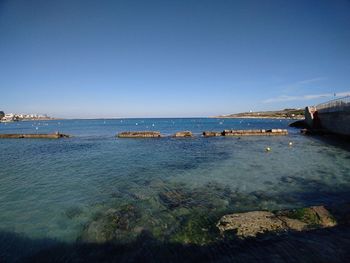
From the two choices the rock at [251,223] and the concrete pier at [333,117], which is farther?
the concrete pier at [333,117]

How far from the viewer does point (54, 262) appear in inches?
237

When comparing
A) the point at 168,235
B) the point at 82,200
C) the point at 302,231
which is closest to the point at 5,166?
the point at 82,200

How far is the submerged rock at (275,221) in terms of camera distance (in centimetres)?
703

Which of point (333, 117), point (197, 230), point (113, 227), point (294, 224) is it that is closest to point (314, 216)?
point (294, 224)

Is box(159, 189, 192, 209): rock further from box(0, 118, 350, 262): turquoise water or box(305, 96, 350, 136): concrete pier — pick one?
box(305, 96, 350, 136): concrete pier

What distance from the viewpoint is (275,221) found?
7.40 metres

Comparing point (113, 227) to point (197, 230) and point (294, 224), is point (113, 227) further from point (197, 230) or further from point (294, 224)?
point (294, 224)

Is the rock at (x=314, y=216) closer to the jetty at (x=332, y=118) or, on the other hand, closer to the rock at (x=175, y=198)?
the rock at (x=175, y=198)

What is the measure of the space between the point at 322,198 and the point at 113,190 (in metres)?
9.40

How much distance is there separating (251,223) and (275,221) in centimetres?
79

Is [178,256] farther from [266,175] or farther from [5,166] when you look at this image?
[5,166]

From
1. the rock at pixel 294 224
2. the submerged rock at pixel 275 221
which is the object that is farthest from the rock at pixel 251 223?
the rock at pixel 294 224

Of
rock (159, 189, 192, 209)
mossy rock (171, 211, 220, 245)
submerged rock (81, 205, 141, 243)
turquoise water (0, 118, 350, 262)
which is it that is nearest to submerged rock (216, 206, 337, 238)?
mossy rock (171, 211, 220, 245)

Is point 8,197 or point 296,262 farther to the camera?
point 8,197
